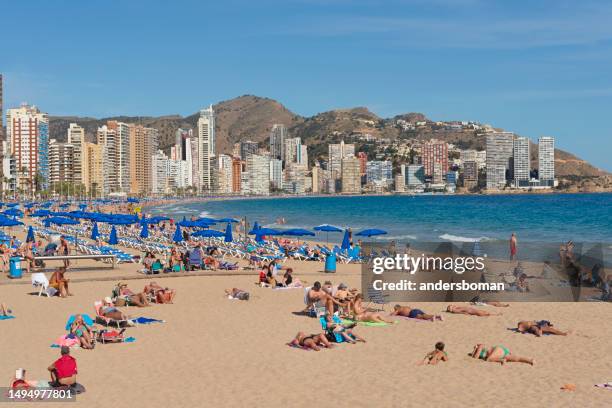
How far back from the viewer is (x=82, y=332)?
1167cm

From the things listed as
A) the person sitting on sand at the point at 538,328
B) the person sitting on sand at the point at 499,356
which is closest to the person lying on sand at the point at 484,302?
the person sitting on sand at the point at 538,328

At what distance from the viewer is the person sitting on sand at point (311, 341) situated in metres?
11.7

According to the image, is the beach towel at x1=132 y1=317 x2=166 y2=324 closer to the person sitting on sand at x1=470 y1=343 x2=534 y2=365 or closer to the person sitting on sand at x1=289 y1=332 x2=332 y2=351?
the person sitting on sand at x1=289 y1=332 x2=332 y2=351

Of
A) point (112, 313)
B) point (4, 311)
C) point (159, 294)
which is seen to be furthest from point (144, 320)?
point (4, 311)

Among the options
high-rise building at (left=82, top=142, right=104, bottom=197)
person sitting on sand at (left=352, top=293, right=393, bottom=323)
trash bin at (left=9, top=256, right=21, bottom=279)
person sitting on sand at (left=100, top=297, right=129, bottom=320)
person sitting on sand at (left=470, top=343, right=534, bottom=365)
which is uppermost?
high-rise building at (left=82, top=142, right=104, bottom=197)

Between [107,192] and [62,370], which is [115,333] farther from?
[107,192]

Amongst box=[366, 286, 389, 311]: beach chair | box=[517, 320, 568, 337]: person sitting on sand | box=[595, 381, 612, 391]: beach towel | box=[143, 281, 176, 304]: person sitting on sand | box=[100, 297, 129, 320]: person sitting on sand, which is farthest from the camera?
box=[143, 281, 176, 304]: person sitting on sand

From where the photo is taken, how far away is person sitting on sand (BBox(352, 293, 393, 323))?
13.9 metres

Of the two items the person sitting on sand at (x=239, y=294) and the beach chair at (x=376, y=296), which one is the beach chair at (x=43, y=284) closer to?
the person sitting on sand at (x=239, y=294)

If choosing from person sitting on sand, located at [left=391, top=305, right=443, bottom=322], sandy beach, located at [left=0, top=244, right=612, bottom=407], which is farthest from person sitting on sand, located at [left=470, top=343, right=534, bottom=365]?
person sitting on sand, located at [left=391, top=305, right=443, bottom=322]

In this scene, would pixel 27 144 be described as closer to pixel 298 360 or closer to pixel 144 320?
pixel 144 320

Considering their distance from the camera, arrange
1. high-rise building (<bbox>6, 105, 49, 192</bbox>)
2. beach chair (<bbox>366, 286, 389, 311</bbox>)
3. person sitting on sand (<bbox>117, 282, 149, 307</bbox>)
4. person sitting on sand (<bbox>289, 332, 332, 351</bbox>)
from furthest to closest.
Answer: high-rise building (<bbox>6, 105, 49, 192</bbox>) → beach chair (<bbox>366, 286, 389, 311</bbox>) → person sitting on sand (<bbox>117, 282, 149, 307</bbox>) → person sitting on sand (<bbox>289, 332, 332, 351</bbox>)

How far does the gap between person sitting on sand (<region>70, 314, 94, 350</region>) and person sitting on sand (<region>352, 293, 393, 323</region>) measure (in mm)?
5228

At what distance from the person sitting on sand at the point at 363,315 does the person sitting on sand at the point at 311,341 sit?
2205 mm
